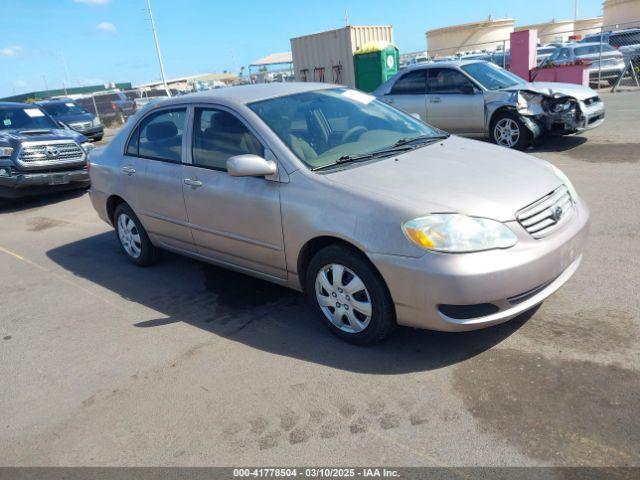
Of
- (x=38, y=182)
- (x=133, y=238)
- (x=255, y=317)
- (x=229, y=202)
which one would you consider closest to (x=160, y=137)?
(x=133, y=238)

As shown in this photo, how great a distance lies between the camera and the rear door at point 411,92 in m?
10.3

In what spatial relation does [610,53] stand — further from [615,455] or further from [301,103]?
[615,455]

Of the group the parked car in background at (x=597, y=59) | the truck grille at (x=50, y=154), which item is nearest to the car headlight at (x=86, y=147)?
the truck grille at (x=50, y=154)

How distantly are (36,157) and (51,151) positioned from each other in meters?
0.29

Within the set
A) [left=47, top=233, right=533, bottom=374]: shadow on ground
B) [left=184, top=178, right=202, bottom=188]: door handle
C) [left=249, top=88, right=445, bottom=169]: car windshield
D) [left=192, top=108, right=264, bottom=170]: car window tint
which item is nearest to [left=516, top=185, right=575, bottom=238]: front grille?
[left=47, top=233, right=533, bottom=374]: shadow on ground

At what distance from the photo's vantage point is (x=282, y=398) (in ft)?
10.4

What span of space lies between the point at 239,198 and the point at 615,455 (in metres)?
2.83

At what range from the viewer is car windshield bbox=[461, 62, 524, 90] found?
9.55 metres

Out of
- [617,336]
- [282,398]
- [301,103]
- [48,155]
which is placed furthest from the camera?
[48,155]

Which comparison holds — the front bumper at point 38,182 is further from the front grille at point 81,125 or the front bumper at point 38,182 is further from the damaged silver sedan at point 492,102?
the front grille at point 81,125

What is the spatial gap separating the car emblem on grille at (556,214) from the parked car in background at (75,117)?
17539 mm

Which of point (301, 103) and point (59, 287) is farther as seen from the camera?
point (59, 287)

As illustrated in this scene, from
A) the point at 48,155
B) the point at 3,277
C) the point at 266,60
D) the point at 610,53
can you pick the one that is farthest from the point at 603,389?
the point at 266,60

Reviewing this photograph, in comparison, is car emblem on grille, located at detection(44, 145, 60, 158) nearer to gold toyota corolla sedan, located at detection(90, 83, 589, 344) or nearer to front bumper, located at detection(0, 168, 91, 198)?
front bumper, located at detection(0, 168, 91, 198)
